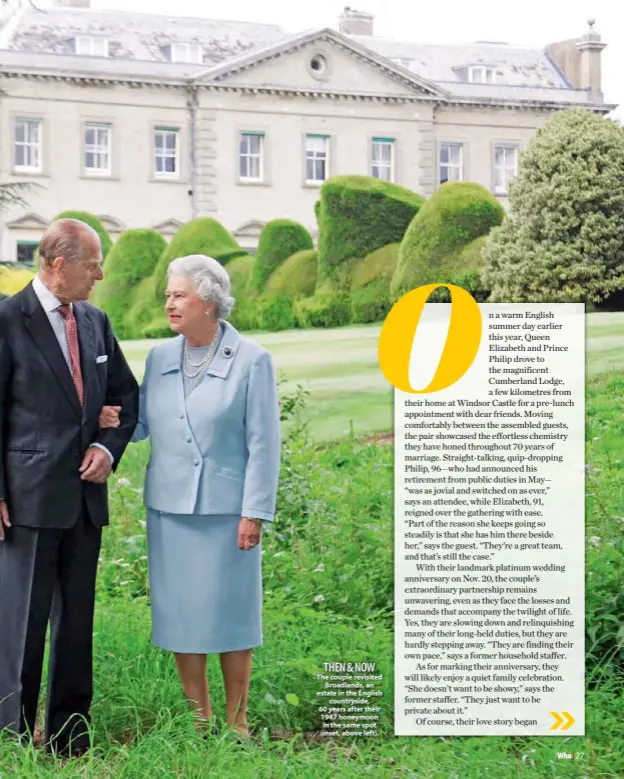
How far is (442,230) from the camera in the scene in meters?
5.17

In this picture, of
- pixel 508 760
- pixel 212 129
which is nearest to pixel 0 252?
pixel 212 129

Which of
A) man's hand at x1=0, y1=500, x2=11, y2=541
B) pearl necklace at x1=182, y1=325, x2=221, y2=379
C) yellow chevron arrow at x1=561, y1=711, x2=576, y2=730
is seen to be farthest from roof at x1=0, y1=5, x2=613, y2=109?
yellow chevron arrow at x1=561, y1=711, x2=576, y2=730

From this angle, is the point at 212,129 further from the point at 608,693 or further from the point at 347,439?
the point at 608,693

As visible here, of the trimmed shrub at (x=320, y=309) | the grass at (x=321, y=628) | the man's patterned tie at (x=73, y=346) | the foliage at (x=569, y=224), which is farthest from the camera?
the trimmed shrub at (x=320, y=309)

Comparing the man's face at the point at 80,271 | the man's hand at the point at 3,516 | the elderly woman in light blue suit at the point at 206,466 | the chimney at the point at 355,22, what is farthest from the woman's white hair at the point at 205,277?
the chimney at the point at 355,22

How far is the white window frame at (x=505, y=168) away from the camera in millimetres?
5125

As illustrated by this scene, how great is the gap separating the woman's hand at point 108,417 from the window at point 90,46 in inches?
71.1

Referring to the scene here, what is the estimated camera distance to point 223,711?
4.31 metres

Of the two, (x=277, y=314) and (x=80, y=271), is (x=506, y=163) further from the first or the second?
(x=80, y=271)

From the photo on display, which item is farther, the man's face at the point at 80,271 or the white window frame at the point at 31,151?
the white window frame at the point at 31,151

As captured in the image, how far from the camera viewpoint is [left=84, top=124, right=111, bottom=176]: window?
16.8 feet

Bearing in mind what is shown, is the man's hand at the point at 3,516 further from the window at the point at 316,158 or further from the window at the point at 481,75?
the window at the point at 481,75

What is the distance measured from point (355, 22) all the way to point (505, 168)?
2.98ft

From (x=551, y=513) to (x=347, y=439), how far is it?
1.08 metres
